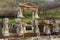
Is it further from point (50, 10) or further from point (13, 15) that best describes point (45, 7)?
point (13, 15)

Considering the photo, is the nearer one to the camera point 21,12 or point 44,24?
point 44,24

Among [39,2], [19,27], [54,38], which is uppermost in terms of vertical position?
[39,2]

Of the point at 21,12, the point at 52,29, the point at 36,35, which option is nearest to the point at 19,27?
the point at 36,35

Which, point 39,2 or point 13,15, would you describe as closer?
point 13,15

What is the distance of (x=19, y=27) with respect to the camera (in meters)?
12.9

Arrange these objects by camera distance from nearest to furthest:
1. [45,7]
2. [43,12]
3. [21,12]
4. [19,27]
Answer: [19,27], [21,12], [43,12], [45,7]

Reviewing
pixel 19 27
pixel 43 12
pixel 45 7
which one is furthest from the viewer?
pixel 45 7

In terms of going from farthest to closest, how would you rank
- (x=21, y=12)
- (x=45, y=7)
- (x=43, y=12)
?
(x=45, y=7) < (x=43, y=12) < (x=21, y=12)

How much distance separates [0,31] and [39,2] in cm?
1443

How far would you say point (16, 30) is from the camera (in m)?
13.4

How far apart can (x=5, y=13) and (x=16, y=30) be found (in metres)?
8.80

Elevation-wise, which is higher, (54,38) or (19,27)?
(19,27)

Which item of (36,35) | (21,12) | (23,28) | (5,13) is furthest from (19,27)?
(5,13)

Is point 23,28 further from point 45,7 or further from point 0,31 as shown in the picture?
point 45,7
